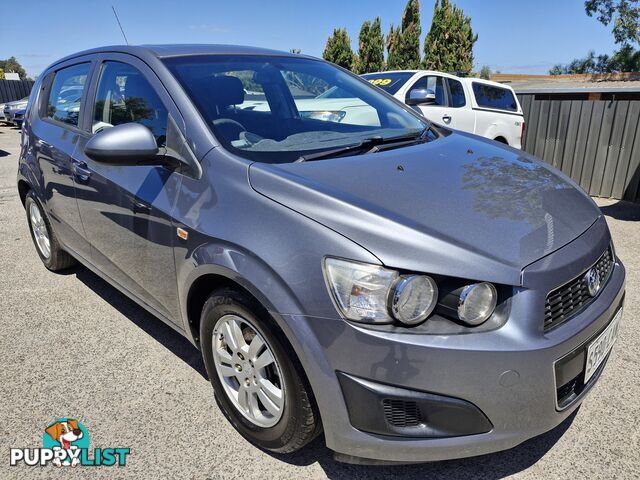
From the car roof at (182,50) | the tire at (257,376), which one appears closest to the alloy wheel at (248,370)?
the tire at (257,376)

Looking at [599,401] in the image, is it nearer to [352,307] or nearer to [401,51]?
[352,307]

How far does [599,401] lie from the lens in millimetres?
2439

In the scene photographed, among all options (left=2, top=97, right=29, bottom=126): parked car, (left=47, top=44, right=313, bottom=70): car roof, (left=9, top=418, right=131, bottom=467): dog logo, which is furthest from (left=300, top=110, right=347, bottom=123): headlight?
(left=2, top=97, right=29, bottom=126): parked car

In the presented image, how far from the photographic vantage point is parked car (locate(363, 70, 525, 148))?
7368mm

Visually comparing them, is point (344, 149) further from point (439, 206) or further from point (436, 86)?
point (436, 86)

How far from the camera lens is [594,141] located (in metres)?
7.05

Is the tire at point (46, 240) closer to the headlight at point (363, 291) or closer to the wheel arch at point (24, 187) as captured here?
the wheel arch at point (24, 187)

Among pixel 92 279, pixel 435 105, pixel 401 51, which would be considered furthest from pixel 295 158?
pixel 401 51

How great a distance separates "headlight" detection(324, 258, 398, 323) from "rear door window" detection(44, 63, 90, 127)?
2.38 metres

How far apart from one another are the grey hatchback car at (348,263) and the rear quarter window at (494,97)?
5830 millimetres

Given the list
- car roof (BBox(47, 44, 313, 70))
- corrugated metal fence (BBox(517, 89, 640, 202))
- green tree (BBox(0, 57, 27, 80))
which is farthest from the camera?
green tree (BBox(0, 57, 27, 80))

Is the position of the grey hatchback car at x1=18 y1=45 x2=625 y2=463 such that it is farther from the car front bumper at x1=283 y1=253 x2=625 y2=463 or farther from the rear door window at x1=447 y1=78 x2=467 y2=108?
A: the rear door window at x1=447 y1=78 x2=467 y2=108

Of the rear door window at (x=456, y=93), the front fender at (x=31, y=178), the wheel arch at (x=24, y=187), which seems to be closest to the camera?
the front fender at (x=31, y=178)

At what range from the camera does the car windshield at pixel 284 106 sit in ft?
7.44
